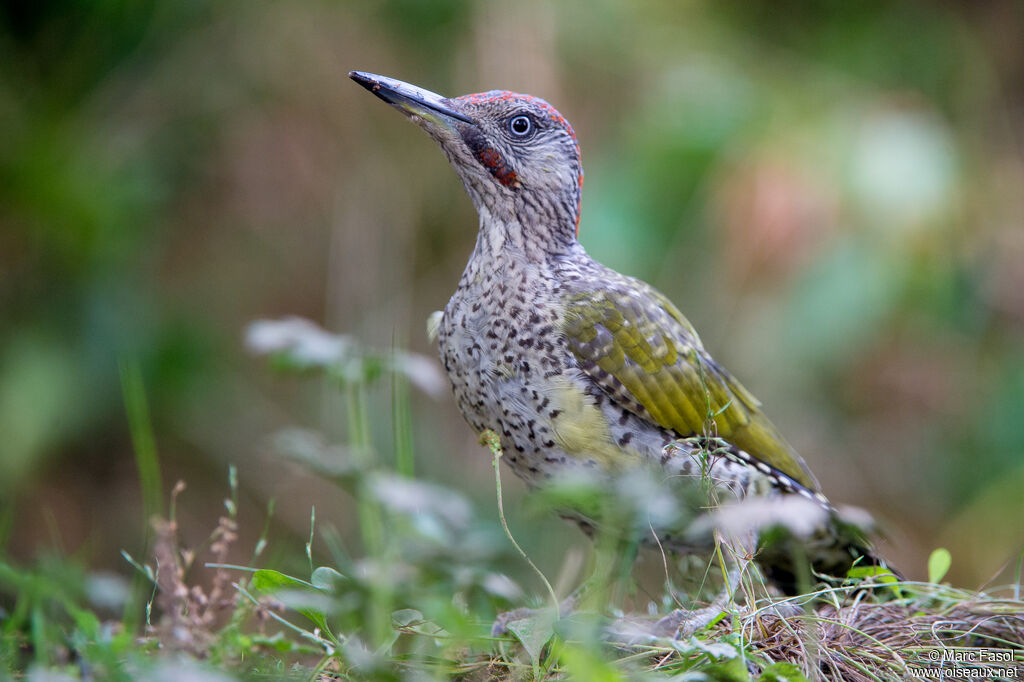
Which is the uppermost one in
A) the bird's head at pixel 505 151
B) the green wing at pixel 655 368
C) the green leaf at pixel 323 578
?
the bird's head at pixel 505 151

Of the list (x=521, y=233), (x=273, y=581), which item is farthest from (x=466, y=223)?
(x=273, y=581)

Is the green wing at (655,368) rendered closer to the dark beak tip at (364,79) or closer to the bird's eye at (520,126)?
the bird's eye at (520,126)

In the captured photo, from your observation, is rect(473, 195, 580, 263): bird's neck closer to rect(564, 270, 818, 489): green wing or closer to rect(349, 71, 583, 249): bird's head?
rect(349, 71, 583, 249): bird's head

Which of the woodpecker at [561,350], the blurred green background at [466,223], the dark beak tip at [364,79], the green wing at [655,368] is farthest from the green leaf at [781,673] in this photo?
the blurred green background at [466,223]

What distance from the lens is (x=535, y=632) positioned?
2.37 m

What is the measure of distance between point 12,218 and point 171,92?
111cm

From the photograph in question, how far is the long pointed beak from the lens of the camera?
3316 mm

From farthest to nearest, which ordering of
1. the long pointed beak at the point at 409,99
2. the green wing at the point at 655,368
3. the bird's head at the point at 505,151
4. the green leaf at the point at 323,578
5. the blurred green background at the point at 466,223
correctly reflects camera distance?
1. the blurred green background at the point at 466,223
2. the bird's head at the point at 505,151
3. the long pointed beak at the point at 409,99
4. the green wing at the point at 655,368
5. the green leaf at the point at 323,578

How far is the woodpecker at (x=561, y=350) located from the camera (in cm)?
311

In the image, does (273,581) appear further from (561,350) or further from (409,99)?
(409,99)

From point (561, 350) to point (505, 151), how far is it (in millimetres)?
729

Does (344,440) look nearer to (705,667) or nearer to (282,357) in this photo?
(282,357)

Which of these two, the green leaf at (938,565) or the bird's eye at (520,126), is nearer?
the green leaf at (938,565)

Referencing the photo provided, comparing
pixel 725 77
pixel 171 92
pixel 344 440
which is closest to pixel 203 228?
pixel 171 92
